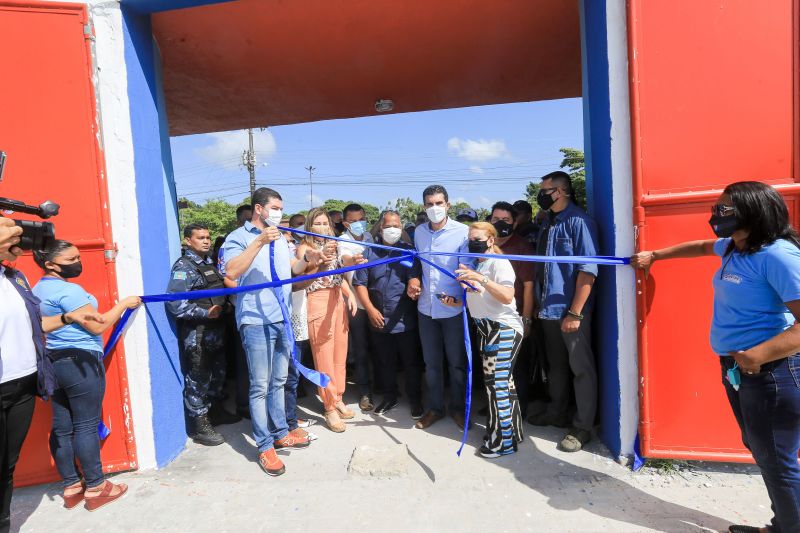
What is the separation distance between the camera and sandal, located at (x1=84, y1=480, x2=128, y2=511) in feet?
9.24

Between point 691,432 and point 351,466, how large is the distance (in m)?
2.31

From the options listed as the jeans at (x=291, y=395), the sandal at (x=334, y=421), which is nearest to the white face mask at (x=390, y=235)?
the jeans at (x=291, y=395)

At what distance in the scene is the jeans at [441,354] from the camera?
3.64 m

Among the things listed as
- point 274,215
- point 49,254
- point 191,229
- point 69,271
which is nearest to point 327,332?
point 274,215

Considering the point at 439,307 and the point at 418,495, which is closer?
the point at 418,495

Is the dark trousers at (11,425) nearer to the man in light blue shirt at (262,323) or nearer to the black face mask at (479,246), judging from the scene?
the man in light blue shirt at (262,323)

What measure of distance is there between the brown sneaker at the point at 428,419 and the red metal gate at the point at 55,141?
2248mm

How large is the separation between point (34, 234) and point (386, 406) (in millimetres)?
2961

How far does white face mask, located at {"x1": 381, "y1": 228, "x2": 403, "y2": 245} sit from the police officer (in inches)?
56.9

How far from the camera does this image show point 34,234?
2.30 metres

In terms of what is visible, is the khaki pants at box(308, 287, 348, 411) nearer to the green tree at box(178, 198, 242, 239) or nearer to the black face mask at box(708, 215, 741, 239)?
the black face mask at box(708, 215, 741, 239)

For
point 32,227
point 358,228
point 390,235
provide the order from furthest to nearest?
1. point 358,228
2. point 390,235
3. point 32,227

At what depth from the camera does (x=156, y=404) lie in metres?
3.26

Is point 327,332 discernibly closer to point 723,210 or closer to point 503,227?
point 503,227
